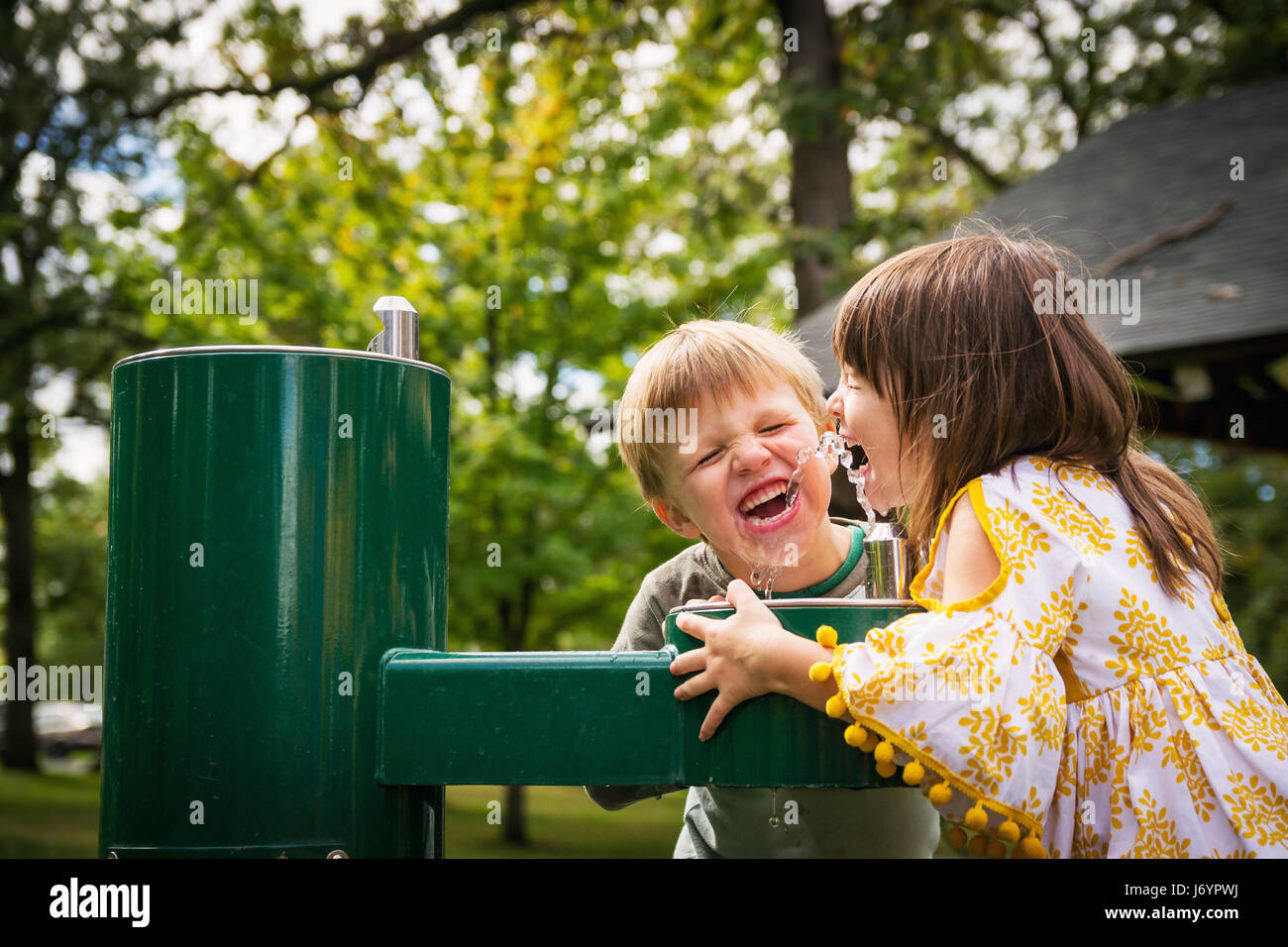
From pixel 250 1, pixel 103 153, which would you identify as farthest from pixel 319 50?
pixel 103 153

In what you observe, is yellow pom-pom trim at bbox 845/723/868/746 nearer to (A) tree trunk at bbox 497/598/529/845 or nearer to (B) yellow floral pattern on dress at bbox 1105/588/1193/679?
(B) yellow floral pattern on dress at bbox 1105/588/1193/679

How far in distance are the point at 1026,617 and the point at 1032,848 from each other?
10.8 inches

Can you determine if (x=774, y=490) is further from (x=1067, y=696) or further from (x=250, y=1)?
(x=250, y=1)

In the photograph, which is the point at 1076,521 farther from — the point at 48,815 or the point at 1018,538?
the point at 48,815

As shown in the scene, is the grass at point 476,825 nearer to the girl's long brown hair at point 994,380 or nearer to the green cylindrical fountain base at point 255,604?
the girl's long brown hair at point 994,380

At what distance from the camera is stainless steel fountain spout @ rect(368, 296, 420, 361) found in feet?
5.09

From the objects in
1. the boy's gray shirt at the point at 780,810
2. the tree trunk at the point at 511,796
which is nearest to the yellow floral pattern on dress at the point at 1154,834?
the boy's gray shirt at the point at 780,810

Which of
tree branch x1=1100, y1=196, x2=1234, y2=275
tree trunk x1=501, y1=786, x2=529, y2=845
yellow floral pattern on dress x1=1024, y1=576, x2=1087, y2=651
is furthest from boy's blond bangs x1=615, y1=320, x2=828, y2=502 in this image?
tree trunk x1=501, y1=786, x2=529, y2=845

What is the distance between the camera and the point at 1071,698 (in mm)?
1547

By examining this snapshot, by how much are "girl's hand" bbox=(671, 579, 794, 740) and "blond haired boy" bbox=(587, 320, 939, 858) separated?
28.7 inches

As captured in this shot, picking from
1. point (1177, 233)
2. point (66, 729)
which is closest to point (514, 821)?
point (1177, 233)

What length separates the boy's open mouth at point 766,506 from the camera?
2.10 meters

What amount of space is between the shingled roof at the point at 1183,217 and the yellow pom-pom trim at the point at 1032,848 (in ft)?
11.8
